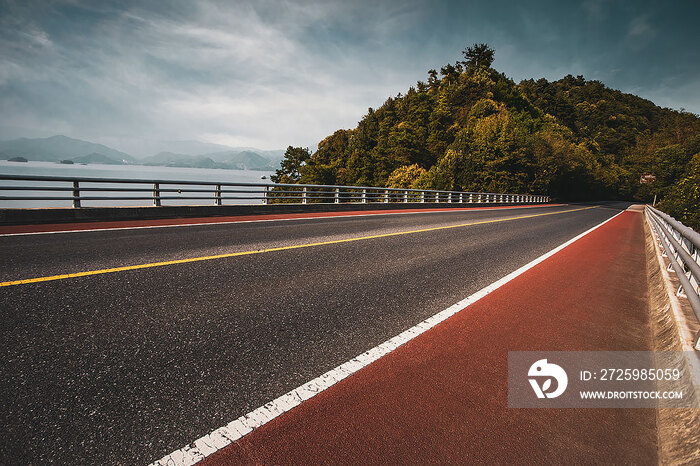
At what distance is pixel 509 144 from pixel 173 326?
5544 centimetres

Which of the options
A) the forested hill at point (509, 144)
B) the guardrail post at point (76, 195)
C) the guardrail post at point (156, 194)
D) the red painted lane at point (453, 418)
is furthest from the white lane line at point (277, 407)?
the forested hill at point (509, 144)

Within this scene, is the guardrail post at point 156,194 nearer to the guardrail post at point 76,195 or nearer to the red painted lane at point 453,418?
the guardrail post at point 76,195

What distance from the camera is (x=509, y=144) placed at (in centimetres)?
4900

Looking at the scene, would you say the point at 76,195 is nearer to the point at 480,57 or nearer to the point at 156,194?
the point at 156,194

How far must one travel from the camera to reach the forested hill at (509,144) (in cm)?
5019

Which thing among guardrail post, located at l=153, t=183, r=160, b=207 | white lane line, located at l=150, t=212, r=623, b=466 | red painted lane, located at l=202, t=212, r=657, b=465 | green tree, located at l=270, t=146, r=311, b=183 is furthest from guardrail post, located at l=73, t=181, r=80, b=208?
green tree, located at l=270, t=146, r=311, b=183

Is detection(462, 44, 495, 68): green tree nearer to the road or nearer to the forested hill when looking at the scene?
the forested hill

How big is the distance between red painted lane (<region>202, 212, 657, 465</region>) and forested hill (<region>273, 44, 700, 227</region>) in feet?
56.7

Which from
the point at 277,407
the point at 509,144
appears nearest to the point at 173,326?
the point at 277,407

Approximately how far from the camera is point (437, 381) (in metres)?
2.41

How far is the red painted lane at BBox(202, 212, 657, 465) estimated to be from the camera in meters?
1.75

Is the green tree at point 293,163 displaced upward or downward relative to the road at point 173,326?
upward

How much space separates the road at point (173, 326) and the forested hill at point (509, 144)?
17.7 meters

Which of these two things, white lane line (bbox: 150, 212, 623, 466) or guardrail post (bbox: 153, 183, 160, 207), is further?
guardrail post (bbox: 153, 183, 160, 207)
